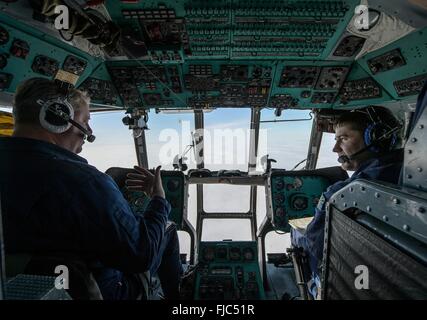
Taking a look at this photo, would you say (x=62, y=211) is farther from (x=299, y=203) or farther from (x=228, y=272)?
(x=299, y=203)

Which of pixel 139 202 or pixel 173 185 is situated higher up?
pixel 173 185

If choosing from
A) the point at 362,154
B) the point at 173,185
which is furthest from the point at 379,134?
the point at 173,185

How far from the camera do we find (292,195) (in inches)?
111

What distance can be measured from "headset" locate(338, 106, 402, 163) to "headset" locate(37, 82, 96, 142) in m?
1.68

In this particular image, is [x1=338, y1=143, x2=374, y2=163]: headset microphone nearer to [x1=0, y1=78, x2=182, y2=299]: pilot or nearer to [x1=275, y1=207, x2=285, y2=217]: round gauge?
[x1=275, y1=207, x2=285, y2=217]: round gauge

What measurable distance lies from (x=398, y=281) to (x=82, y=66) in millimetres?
3004

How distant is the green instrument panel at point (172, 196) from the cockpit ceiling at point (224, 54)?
1.08 metres

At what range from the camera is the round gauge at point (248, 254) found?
243 cm

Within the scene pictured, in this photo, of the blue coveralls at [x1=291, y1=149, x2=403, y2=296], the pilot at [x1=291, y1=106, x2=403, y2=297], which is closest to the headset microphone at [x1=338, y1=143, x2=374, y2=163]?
the pilot at [x1=291, y1=106, x2=403, y2=297]

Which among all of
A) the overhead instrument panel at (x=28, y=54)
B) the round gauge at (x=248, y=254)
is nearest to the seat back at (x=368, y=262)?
the round gauge at (x=248, y=254)

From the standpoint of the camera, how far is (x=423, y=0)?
124cm

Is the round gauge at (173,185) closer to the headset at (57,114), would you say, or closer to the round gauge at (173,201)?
the round gauge at (173,201)

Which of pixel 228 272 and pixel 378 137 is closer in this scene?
pixel 378 137

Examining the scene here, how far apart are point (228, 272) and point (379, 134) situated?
178 cm
